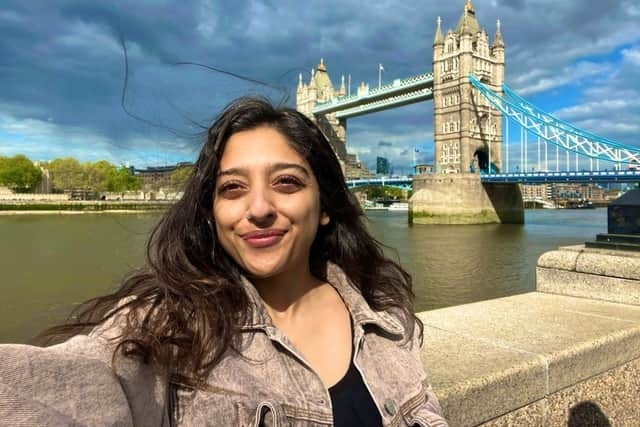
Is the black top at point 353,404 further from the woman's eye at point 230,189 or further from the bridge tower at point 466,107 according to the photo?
the bridge tower at point 466,107

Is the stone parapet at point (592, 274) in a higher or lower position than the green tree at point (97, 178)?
lower

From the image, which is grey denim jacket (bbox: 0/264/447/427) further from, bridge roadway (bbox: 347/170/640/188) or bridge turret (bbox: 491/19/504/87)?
bridge turret (bbox: 491/19/504/87)

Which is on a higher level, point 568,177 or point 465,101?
point 465,101

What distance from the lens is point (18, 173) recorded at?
49.1 meters

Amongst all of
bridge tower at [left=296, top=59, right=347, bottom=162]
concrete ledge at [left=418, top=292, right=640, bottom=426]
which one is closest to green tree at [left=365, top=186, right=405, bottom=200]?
bridge tower at [left=296, top=59, right=347, bottom=162]

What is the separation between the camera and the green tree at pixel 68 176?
51.2m

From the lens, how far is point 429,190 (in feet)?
98.7

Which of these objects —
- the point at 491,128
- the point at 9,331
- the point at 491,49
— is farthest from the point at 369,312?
the point at 491,49

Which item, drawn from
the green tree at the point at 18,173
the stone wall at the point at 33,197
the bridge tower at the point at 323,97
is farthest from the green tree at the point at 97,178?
the bridge tower at the point at 323,97

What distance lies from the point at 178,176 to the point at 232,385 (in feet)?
2.15

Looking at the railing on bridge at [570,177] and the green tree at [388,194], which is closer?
the railing on bridge at [570,177]

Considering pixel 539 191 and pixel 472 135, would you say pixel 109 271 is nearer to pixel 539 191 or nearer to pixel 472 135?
pixel 472 135

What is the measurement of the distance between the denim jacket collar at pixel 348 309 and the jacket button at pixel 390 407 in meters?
0.18

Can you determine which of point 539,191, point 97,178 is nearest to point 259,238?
point 97,178
